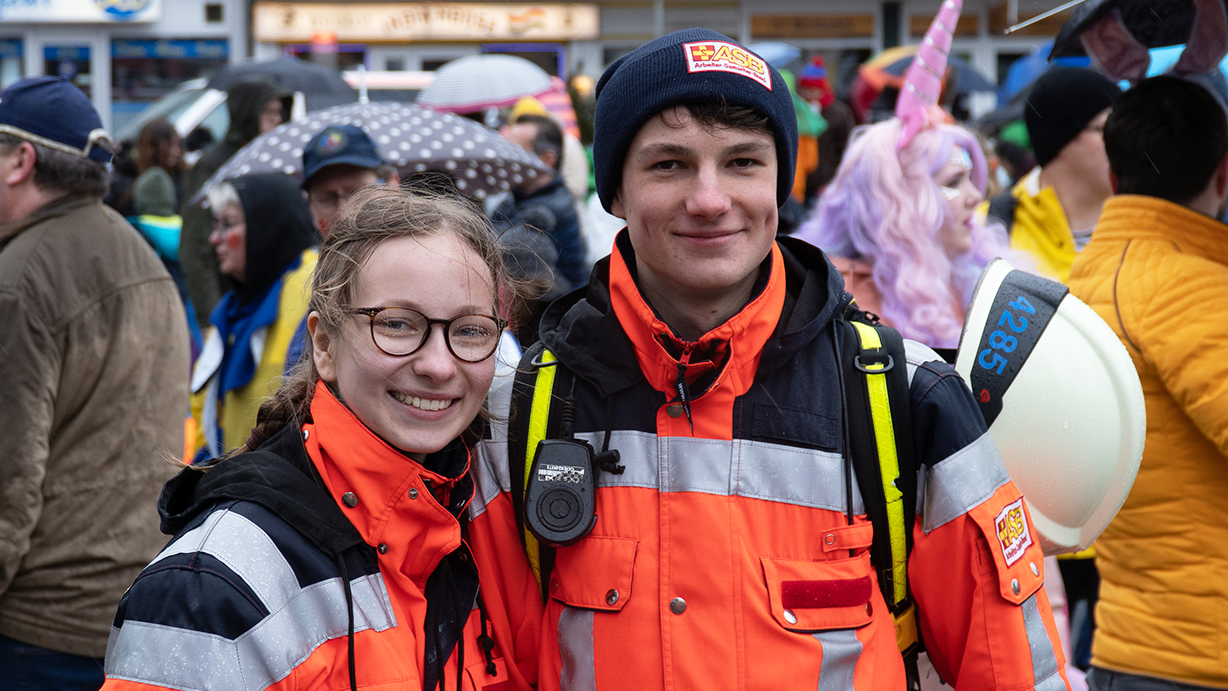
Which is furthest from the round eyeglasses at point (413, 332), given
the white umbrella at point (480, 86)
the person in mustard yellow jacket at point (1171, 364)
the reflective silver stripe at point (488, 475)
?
the white umbrella at point (480, 86)

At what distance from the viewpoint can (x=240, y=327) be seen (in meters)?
4.09

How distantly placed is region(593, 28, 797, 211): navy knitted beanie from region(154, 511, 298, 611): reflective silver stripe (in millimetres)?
940

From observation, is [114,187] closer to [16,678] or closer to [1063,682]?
[16,678]

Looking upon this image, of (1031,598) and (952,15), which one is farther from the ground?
(952,15)

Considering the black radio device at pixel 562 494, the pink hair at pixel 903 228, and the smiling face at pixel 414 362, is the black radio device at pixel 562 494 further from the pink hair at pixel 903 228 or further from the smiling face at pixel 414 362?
the pink hair at pixel 903 228

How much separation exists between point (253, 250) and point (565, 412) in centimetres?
257

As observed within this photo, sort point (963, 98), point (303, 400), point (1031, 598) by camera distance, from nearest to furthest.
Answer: point (1031, 598), point (303, 400), point (963, 98)

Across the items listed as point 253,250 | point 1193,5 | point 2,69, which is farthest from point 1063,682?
point 2,69

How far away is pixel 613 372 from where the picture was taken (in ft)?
6.68

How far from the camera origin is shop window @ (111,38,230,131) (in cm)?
1922

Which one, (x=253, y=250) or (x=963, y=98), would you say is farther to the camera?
(x=963, y=98)

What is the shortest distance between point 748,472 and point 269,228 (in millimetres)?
2861

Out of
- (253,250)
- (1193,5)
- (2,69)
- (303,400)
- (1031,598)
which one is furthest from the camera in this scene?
(2,69)

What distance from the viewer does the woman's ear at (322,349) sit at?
2.02 meters
